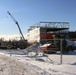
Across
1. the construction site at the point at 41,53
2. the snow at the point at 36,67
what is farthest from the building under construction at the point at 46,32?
the snow at the point at 36,67

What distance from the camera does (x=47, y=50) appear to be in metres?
27.0

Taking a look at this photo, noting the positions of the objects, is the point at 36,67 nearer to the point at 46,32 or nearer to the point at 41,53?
the point at 41,53

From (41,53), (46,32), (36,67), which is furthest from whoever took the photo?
(46,32)

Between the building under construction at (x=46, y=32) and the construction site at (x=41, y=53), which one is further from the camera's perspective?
the building under construction at (x=46, y=32)

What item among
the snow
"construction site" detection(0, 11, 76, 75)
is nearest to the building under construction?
"construction site" detection(0, 11, 76, 75)

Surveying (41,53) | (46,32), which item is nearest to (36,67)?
(41,53)

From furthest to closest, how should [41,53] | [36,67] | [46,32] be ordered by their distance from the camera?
[46,32] < [41,53] < [36,67]

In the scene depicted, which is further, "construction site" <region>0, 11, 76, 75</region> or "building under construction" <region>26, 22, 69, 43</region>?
"building under construction" <region>26, 22, 69, 43</region>

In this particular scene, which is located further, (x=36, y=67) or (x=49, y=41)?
(x=49, y=41)

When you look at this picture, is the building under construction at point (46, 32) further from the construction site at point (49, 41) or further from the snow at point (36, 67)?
the snow at point (36, 67)

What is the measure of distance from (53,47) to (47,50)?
2579 millimetres

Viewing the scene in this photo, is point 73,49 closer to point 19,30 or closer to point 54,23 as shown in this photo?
point 54,23

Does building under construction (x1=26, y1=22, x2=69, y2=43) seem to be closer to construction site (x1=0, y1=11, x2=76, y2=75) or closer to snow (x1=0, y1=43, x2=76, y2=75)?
construction site (x1=0, y1=11, x2=76, y2=75)

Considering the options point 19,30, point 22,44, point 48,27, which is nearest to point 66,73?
point 22,44
